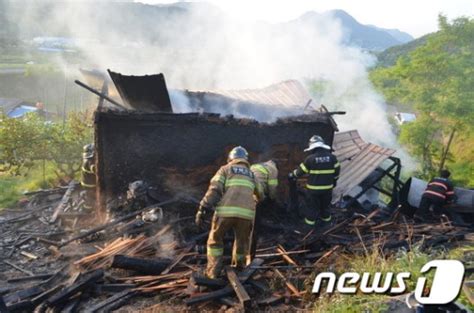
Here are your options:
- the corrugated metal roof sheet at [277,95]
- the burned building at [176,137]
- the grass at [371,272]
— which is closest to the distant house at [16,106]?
the corrugated metal roof sheet at [277,95]

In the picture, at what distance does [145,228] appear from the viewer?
283 inches

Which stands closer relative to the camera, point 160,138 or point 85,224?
point 160,138

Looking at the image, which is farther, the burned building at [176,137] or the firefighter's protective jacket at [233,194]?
the burned building at [176,137]

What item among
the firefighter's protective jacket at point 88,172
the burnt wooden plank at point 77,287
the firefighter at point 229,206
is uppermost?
the firefighter at point 229,206

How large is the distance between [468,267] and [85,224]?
7.52 meters

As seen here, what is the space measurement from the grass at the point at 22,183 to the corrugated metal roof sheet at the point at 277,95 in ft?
28.1

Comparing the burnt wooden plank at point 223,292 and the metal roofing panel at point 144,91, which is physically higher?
the metal roofing panel at point 144,91

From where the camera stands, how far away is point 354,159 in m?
12.7

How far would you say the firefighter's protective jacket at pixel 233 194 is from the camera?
18.3 feet

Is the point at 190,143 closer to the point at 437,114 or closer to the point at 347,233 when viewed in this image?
the point at 347,233

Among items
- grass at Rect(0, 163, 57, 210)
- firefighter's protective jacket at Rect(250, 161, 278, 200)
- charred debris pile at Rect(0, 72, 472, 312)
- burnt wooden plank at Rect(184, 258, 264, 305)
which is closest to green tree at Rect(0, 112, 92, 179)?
grass at Rect(0, 163, 57, 210)

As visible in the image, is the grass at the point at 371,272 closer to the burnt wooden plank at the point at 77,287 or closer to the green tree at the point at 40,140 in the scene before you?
the burnt wooden plank at the point at 77,287

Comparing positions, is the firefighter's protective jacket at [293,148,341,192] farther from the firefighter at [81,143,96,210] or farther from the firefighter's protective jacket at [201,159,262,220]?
the firefighter at [81,143,96,210]

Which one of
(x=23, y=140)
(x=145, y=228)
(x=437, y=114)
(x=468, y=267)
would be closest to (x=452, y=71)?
(x=437, y=114)
